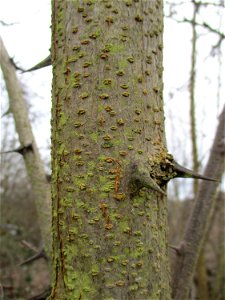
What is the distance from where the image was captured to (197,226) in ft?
8.98

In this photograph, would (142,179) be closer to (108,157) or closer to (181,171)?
(108,157)

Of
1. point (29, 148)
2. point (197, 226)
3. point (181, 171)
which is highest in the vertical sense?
point (181, 171)

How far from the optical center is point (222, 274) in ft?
25.0

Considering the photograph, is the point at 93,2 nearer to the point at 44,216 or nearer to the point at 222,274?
the point at 44,216

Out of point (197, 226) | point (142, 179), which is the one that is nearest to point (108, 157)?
point (142, 179)

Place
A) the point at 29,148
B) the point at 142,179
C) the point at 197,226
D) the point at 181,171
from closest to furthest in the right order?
1. the point at 142,179
2. the point at 181,171
3. the point at 29,148
4. the point at 197,226

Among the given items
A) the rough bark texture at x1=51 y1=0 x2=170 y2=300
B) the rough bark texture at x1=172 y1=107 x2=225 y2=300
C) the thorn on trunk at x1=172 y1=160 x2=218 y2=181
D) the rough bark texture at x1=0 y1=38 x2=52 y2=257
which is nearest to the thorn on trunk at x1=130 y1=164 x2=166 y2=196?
the rough bark texture at x1=51 y1=0 x2=170 y2=300

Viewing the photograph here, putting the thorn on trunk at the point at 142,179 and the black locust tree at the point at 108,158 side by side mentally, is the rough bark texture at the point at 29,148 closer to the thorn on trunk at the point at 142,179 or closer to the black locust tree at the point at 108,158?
the black locust tree at the point at 108,158

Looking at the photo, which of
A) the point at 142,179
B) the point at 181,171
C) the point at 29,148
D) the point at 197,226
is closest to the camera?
the point at 142,179

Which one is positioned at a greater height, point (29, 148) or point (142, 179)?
point (142, 179)

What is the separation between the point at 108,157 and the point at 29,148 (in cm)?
126

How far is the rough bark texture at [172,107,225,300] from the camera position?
103 inches

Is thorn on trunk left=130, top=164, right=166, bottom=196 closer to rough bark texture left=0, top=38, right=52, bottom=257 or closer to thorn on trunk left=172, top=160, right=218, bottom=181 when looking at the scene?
thorn on trunk left=172, top=160, right=218, bottom=181

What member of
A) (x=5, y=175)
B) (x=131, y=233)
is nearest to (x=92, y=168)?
(x=131, y=233)
